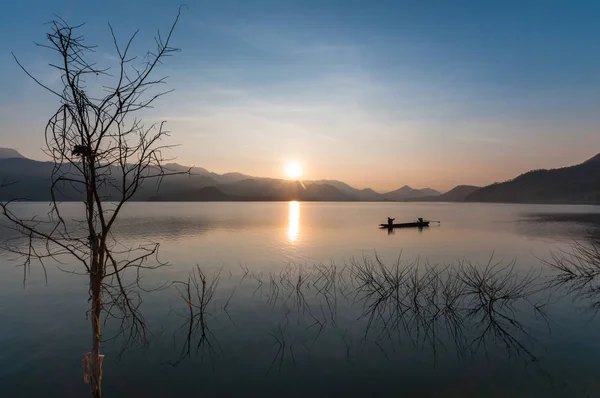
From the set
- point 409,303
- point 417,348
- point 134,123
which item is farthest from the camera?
point 409,303

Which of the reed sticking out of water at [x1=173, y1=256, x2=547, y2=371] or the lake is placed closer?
the lake

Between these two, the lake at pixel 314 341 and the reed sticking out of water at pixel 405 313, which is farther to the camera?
the reed sticking out of water at pixel 405 313

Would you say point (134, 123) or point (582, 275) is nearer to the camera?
point (134, 123)

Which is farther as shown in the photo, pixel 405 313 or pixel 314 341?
pixel 405 313

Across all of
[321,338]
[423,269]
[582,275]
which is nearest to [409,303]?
[321,338]

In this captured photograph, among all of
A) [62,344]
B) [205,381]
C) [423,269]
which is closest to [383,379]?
[205,381]

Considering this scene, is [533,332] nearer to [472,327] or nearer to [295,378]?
[472,327]

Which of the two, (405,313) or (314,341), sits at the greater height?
(405,313)

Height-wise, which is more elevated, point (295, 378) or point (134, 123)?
point (134, 123)

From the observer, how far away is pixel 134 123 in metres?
5.25

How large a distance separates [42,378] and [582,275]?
101 ft

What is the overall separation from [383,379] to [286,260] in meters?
22.0

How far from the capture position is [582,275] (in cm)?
2294

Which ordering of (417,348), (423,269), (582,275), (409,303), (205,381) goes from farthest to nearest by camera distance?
(423,269) < (582,275) < (409,303) < (417,348) < (205,381)
